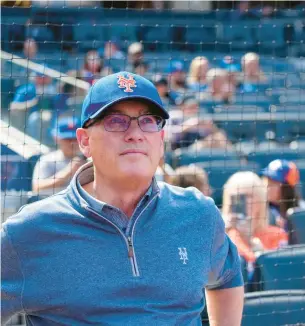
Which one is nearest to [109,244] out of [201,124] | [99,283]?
[99,283]

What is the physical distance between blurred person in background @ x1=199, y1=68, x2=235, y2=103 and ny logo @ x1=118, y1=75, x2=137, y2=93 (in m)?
5.51

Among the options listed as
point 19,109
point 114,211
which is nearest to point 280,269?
point 114,211

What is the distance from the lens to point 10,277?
83.0 inches

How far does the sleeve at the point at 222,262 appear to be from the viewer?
2.28 meters

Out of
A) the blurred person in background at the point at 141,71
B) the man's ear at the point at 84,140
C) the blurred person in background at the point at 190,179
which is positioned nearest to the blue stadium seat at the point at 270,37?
the blurred person in background at the point at 141,71

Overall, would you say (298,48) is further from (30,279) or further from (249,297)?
(30,279)

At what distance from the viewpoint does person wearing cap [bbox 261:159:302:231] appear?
5301 mm

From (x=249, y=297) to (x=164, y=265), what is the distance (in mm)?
1678

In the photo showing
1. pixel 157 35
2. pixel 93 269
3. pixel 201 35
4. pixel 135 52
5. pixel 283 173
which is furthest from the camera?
pixel 201 35

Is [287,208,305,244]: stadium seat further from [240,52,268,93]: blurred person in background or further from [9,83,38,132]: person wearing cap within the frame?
[240,52,268,93]: blurred person in background

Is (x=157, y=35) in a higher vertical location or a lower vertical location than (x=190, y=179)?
higher

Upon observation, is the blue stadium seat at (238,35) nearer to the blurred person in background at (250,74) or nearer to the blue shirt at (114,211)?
the blurred person in background at (250,74)

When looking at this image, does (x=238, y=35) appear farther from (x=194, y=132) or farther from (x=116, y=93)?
(x=116, y=93)

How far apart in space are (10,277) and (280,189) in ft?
11.3
